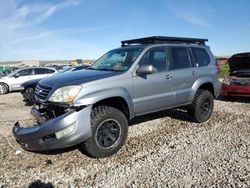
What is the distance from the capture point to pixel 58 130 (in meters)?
3.96

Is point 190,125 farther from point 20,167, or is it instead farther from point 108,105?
point 20,167

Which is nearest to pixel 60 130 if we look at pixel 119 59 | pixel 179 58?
pixel 119 59

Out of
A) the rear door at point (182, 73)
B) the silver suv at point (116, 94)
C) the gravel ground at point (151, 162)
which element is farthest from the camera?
the rear door at point (182, 73)

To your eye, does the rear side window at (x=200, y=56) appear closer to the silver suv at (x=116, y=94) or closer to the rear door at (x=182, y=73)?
the silver suv at (x=116, y=94)

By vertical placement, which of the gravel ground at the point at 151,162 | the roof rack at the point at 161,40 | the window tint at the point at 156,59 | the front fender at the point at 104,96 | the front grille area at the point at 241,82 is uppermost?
the roof rack at the point at 161,40

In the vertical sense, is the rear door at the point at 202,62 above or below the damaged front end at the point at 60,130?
above

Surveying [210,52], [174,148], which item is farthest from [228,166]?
[210,52]

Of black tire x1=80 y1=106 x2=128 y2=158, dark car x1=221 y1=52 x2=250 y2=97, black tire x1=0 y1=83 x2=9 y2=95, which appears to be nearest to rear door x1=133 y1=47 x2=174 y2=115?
black tire x1=80 y1=106 x2=128 y2=158

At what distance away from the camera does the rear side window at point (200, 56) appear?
651 cm

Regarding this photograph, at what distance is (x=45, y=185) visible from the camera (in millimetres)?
3637

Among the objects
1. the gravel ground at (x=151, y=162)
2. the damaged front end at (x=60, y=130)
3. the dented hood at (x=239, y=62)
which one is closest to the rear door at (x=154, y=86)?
the gravel ground at (x=151, y=162)

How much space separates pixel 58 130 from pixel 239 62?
308 inches

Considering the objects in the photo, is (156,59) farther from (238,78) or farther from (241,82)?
(238,78)

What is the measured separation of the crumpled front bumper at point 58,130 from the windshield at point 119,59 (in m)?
1.40
